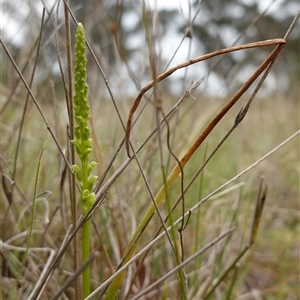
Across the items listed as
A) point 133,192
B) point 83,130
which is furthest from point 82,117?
point 133,192

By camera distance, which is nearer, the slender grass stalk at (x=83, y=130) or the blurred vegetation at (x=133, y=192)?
the slender grass stalk at (x=83, y=130)

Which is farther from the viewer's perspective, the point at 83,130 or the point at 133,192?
the point at 133,192

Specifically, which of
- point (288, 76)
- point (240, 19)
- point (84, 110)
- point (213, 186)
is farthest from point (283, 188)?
point (240, 19)

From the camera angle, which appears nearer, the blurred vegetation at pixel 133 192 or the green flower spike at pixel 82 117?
the green flower spike at pixel 82 117

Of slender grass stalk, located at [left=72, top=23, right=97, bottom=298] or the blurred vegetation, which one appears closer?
slender grass stalk, located at [left=72, top=23, right=97, bottom=298]

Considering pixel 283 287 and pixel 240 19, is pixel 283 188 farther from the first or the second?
pixel 240 19

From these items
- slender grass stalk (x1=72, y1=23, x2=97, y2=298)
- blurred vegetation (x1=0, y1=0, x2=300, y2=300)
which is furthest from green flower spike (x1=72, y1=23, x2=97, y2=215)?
blurred vegetation (x1=0, y1=0, x2=300, y2=300)

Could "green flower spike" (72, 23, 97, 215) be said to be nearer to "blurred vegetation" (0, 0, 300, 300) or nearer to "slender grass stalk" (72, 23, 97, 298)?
"slender grass stalk" (72, 23, 97, 298)

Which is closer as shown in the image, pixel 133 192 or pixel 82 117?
pixel 82 117

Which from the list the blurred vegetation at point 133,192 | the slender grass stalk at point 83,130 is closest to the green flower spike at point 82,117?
the slender grass stalk at point 83,130

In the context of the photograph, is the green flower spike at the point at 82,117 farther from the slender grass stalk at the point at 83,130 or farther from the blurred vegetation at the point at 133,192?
the blurred vegetation at the point at 133,192

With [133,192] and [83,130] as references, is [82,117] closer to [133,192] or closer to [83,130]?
[83,130]
